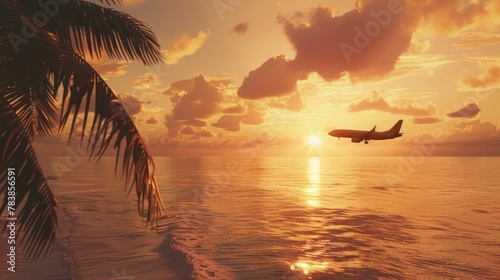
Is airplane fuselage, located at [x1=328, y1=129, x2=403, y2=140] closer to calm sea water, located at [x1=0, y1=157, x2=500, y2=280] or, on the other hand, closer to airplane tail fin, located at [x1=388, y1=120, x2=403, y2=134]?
airplane tail fin, located at [x1=388, y1=120, x2=403, y2=134]

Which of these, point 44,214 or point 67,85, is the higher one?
point 67,85

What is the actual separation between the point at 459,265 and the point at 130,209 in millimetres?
28405

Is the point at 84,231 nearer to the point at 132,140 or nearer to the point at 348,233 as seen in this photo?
the point at 348,233

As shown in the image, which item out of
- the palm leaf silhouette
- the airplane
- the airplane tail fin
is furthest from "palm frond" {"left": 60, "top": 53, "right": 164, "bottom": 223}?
the airplane tail fin

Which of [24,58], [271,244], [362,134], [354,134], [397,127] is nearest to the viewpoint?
[24,58]

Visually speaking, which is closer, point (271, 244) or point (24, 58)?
point (24, 58)

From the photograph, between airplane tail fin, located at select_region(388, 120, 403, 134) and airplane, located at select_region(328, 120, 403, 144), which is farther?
airplane tail fin, located at select_region(388, 120, 403, 134)

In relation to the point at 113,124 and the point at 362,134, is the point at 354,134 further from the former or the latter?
the point at 113,124

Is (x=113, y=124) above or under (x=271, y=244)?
above

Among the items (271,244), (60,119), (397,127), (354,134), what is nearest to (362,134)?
(354,134)

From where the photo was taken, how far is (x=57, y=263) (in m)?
17.8

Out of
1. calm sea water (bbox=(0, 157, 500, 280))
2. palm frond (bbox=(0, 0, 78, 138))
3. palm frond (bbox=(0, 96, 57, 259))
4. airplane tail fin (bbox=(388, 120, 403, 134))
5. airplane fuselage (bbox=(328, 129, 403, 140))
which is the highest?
airplane tail fin (bbox=(388, 120, 403, 134))

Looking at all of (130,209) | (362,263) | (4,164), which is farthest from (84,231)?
(4,164)

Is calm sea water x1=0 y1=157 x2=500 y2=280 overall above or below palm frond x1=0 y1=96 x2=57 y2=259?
below
